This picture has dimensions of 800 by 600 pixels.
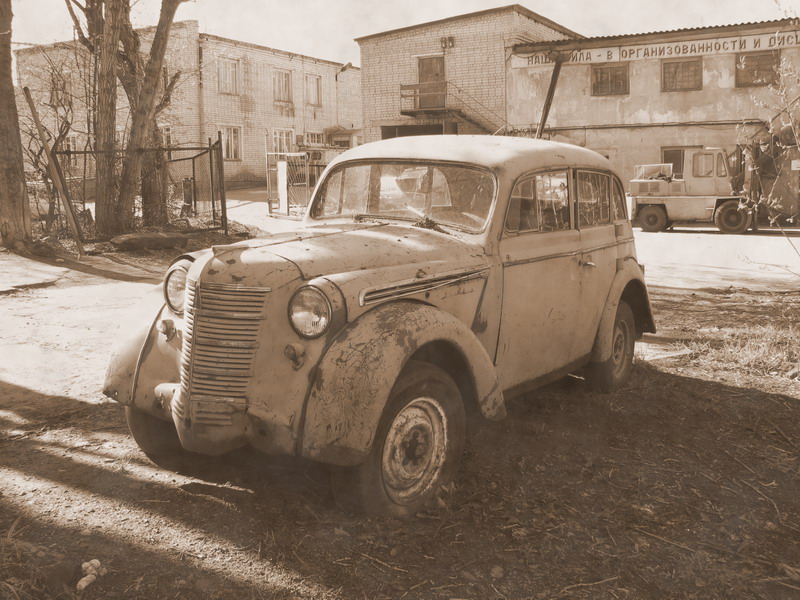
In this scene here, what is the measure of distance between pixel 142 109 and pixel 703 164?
45.6 feet

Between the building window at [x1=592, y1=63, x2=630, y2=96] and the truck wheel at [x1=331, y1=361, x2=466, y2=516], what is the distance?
27.2 m

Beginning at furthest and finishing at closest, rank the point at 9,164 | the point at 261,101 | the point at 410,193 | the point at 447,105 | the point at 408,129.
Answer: the point at 261,101 < the point at 408,129 < the point at 447,105 < the point at 9,164 < the point at 410,193

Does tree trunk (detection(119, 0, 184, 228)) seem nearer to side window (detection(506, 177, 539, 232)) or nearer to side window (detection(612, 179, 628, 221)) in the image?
side window (detection(612, 179, 628, 221))

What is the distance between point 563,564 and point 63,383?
159 inches

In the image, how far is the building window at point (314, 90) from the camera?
141 feet

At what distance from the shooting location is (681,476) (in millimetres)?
4258

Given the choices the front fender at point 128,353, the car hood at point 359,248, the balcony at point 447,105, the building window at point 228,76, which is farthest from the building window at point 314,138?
the front fender at point 128,353

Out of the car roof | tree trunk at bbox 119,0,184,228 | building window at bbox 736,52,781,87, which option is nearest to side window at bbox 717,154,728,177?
building window at bbox 736,52,781,87

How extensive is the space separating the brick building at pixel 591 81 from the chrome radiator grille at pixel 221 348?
2522cm

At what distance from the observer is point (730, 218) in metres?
20.2

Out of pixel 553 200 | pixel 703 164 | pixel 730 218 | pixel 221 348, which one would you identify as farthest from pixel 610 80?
pixel 221 348

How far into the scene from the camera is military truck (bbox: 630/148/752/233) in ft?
67.5

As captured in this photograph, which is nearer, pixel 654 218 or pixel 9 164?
pixel 9 164

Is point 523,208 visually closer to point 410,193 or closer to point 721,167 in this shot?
point 410,193
